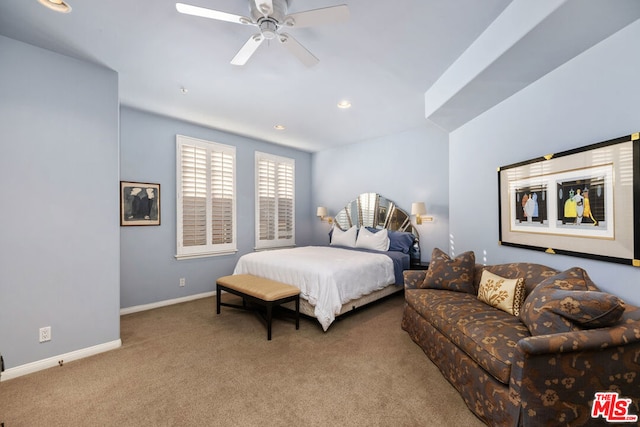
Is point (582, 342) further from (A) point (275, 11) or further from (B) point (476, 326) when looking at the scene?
(A) point (275, 11)

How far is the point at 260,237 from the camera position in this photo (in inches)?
212

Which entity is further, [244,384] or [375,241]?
[375,241]

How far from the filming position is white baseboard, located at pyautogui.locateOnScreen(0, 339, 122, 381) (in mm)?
2258

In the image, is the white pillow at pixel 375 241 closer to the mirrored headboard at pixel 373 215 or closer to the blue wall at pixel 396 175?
the mirrored headboard at pixel 373 215

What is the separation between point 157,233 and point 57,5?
2.83 m

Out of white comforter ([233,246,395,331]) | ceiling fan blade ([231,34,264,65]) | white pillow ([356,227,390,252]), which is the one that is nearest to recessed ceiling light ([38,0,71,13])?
ceiling fan blade ([231,34,264,65])

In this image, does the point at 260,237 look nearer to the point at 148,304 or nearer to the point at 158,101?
the point at 148,304

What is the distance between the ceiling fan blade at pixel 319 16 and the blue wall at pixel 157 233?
10.3 feet

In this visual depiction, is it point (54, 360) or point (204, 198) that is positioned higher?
point (204, 198)

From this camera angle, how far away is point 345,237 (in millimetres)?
5184

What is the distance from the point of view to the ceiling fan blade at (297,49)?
1946mm

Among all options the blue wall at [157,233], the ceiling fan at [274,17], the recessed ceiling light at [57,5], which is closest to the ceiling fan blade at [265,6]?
the ceiling fan at [274,17]

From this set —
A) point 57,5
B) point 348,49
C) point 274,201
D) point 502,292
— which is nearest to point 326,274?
point 502,292

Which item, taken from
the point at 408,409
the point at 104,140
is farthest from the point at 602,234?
the point at 104,140
